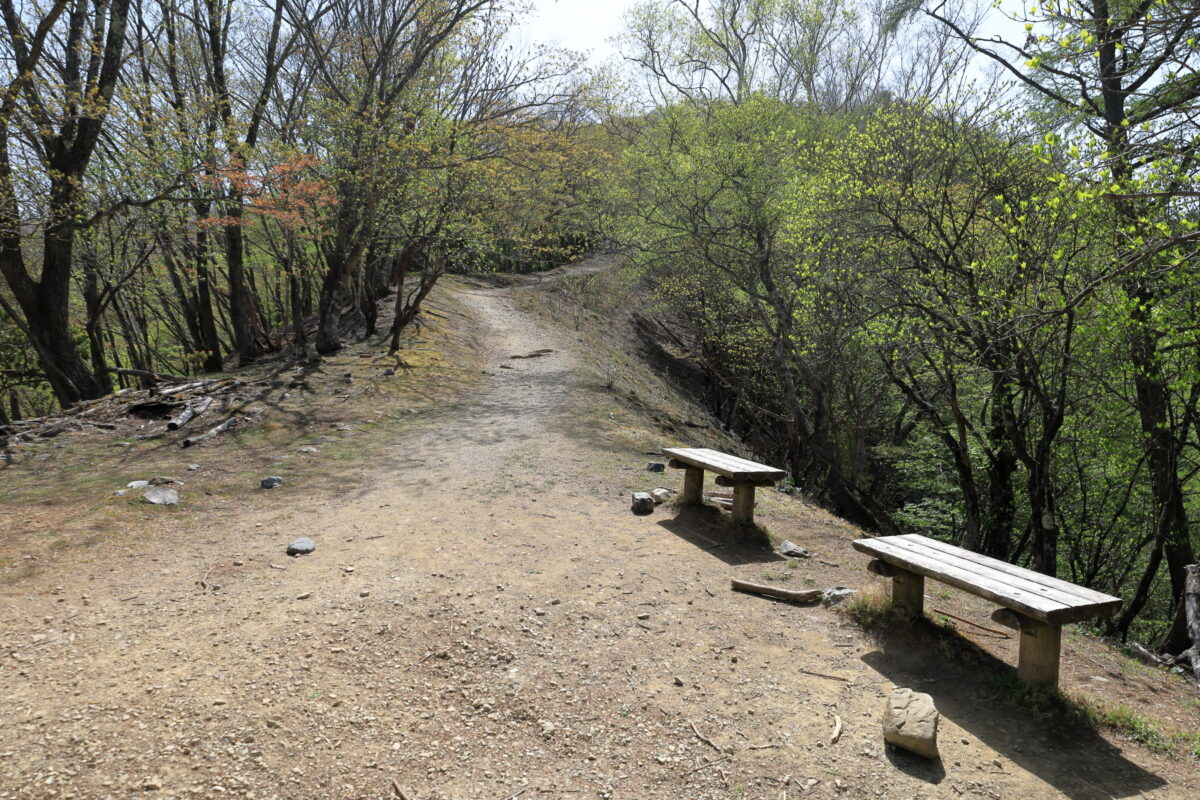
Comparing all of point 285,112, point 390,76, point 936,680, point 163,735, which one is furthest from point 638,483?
point 285,112

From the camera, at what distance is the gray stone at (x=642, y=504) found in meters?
6.56

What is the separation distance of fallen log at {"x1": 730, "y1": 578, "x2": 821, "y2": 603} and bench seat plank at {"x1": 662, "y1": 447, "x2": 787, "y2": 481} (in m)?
1.03

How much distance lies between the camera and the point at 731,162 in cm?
1203

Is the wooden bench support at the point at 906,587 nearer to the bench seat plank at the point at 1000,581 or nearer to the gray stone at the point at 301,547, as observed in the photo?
the bench seat plank at the point at 1000,581

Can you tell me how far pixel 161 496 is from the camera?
20.5 ft

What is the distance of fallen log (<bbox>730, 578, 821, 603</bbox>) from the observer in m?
4.70

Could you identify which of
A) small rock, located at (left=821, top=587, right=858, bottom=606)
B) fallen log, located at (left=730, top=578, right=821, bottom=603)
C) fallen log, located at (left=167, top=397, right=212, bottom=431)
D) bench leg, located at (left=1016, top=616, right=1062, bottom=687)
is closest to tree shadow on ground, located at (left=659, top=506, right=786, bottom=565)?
fallen log, located at (left=730, top=578, right=821, bottom=603)

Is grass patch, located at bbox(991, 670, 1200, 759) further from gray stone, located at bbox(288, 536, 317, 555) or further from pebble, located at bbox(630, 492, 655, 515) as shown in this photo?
gray stone, located at bbox(288, 536, 317, 555)

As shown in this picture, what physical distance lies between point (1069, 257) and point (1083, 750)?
5.17 metres

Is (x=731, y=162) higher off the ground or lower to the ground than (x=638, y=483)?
higher

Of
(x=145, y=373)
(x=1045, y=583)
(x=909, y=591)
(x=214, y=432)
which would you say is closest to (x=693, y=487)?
(x=909, y=591)

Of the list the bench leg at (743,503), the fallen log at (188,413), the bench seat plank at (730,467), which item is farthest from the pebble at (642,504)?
the fallen log at (188,413)

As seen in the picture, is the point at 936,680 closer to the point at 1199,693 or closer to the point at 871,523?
the point at 1199,693

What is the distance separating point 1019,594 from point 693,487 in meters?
3.29
